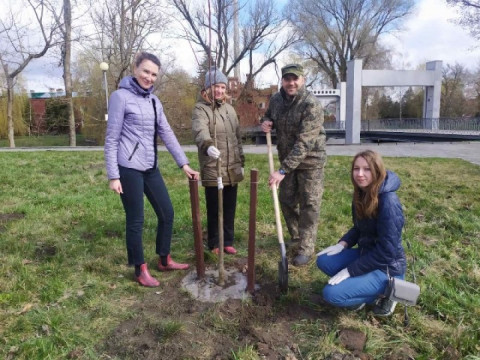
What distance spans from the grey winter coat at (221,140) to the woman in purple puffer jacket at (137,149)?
0.98ft

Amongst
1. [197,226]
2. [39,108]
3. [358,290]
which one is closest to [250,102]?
[197,226]

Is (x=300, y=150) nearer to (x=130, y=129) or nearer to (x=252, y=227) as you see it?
(x=252, y=227)

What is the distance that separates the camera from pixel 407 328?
248cm

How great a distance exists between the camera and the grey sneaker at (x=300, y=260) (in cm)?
353

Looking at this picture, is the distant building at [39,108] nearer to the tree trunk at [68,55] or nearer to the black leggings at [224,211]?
the tree trunk at [68,55]

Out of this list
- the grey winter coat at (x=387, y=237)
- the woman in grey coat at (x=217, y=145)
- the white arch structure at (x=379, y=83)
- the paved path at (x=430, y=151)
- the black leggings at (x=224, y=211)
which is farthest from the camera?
the white arch structure at (x=379, y=83)

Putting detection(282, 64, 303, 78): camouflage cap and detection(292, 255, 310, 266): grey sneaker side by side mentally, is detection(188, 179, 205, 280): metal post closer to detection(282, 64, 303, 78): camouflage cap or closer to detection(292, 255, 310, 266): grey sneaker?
detection(292, 255, 310, 266): grey sneaker

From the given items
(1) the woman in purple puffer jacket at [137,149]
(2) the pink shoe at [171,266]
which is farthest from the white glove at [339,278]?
(2) the pink shoe at [171,266]

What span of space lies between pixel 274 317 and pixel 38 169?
8.67 m

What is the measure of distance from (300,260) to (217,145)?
139 cm

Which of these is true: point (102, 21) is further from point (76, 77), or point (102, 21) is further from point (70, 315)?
point (70, 315)

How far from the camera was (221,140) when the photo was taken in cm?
351

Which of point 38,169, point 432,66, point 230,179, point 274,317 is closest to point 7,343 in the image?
point 274,317

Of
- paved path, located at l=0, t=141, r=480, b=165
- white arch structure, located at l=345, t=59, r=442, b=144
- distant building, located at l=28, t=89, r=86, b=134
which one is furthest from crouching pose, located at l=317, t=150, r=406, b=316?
distant building, located at l=28, t=89, r=86, b=134
